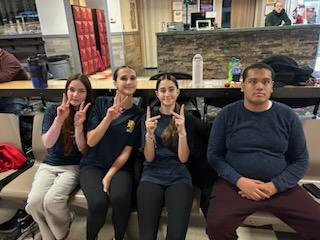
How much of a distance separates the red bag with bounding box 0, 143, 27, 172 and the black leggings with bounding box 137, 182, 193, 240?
104cm

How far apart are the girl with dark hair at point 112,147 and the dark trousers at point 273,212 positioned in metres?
0.51

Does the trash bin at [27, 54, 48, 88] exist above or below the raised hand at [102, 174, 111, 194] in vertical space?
above

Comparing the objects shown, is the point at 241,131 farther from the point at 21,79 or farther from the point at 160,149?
the point at 21,79

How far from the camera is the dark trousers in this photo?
130cm

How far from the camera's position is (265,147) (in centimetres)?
151

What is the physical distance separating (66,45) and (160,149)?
14.1 ft

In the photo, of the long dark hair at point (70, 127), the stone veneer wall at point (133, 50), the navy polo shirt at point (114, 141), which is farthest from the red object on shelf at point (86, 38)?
the navy polo shirt at point (114, 141)

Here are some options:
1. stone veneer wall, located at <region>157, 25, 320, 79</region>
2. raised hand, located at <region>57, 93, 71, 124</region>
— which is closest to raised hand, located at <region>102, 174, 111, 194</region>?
raised hand, located at <region>57, 93, 71, 124</region>

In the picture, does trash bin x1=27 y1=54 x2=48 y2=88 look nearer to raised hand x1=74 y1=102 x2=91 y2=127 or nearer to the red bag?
the red bag

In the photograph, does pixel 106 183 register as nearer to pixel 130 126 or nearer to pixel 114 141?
pixel 114 141

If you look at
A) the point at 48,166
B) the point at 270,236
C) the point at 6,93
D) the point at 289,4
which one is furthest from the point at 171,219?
the point at 289,4

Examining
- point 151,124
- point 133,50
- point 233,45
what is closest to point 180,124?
point 151,124

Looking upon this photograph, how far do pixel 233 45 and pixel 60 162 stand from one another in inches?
177

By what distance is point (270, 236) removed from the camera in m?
1.75
